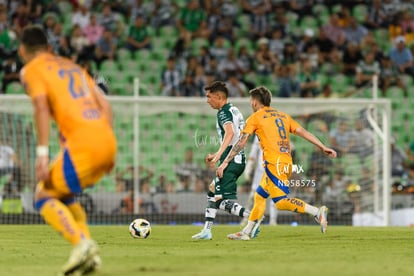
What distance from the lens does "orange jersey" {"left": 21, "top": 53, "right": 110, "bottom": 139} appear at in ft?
28.4

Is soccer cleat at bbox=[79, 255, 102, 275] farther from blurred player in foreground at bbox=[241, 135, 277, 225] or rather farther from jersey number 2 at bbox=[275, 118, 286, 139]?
blurred player in foreground at bbox=[241, 135, 277, 225]

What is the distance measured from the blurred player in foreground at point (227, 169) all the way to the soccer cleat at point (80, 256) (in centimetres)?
600

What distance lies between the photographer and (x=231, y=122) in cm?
1427

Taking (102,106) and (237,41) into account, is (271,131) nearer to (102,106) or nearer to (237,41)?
(102,106)

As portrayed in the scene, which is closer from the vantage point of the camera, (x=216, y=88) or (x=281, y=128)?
(x=281, y=128)

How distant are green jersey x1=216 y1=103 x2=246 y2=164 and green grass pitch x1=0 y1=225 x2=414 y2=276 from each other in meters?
1.22

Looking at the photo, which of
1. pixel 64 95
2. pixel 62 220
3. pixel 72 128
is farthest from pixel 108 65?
pixel 62 220

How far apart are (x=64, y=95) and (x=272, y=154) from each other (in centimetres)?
558

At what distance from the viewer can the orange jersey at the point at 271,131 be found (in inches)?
546

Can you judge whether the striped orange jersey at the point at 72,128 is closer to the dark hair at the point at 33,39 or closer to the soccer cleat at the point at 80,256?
the dark hair at the point at 33,39

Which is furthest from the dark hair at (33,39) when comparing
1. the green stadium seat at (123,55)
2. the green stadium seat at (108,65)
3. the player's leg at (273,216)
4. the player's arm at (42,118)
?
the green stadium seat at (123,55)

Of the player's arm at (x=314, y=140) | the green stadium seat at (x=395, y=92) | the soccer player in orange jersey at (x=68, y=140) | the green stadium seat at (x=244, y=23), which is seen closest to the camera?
the soccer player in orange jersey at (x=68, y=140)

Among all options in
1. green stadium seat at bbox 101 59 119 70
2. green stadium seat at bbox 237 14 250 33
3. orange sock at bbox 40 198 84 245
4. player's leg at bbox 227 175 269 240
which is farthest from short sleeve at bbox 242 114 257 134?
green stadium seat at bbox 237 14 250 33

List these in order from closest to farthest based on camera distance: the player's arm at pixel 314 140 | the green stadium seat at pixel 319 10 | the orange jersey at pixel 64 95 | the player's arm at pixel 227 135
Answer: the orange jersey at pixel 64 95, the player's arm at pixel 314 140, the player's arm at pixel 227 135, the green stadium seat at pixel 319 10
